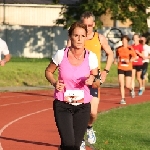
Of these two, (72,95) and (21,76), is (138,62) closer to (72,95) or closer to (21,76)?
(21,76)

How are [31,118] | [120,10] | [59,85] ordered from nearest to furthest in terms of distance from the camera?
[59,85] → [31,118] → [120,10]

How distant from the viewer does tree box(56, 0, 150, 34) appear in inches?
1681

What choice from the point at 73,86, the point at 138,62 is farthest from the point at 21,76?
the point at 73,86

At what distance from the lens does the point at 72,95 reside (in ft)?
33.1

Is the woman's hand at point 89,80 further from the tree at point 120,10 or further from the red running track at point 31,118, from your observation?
the tree at point 120,10

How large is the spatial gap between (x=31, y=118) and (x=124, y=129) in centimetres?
308

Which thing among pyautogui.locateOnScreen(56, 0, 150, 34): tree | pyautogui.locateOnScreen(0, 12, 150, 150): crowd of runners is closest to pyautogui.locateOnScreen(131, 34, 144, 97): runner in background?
pyautogui.locateOnScreen(56, 0, 150, 34): tree

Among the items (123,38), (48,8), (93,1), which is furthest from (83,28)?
(48,8)

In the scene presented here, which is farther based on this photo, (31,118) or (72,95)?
(31,118)

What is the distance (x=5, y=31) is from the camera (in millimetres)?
51531

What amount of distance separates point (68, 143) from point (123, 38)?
536 inches

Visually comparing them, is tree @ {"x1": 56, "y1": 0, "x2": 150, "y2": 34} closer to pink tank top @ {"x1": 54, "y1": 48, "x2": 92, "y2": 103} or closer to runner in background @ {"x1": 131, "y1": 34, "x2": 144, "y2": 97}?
runner in background @ {"x1": 131, "y1": 34, "x2": 144, "y2": 97}

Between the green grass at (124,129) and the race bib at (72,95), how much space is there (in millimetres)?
2860

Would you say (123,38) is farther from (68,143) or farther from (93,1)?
(93,1)
